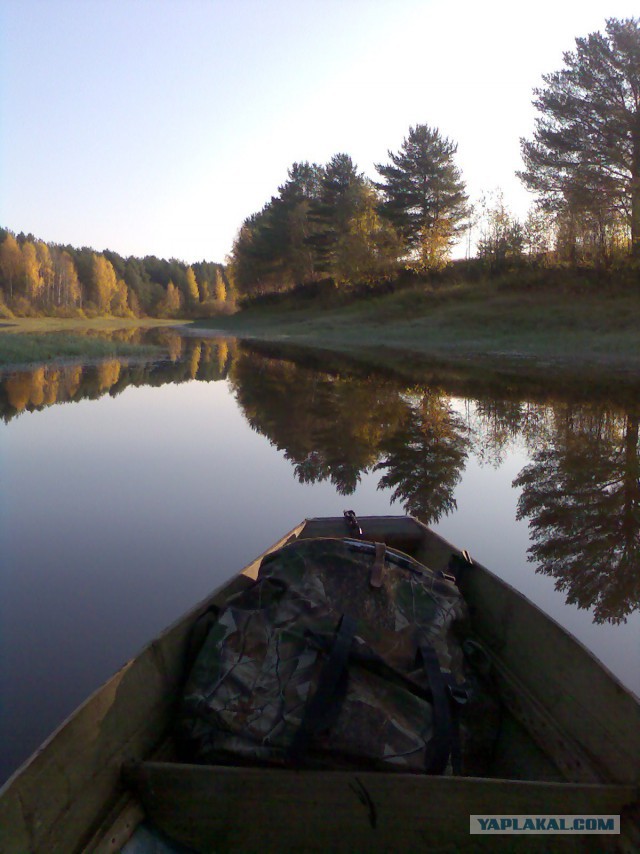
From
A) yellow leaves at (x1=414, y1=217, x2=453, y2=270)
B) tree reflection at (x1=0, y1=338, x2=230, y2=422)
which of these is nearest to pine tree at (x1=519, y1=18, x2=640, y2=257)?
yellow leaves at (x1=414, y1=217, x2=453, y2=270)

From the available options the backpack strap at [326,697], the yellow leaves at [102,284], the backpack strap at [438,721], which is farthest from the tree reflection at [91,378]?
the yellow leaves at [102,284]

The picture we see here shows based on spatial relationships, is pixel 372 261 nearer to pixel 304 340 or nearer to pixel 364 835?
pixel 304 340

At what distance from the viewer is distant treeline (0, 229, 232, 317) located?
93125 mm

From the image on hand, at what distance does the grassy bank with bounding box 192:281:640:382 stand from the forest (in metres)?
2.54

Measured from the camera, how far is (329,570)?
9.45ft

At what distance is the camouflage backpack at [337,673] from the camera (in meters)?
2.18

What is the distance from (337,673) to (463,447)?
6.74 meters

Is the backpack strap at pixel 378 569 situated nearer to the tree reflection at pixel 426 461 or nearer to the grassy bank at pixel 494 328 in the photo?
the tree reflection at pixel 426 461

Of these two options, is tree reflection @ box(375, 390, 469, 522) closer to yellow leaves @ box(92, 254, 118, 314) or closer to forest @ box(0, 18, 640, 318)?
forest @ box(0, 18, 640, 318)

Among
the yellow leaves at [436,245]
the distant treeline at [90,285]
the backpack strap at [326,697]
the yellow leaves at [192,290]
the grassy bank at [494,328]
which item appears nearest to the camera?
the backpack strap at [326,697]

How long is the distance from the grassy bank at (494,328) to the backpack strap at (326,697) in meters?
15.7

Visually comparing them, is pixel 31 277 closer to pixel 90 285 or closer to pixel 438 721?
pixel 90 285

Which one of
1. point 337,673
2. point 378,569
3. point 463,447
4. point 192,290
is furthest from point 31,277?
point 337,673

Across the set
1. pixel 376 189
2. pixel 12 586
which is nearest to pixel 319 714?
pixel 12 586
